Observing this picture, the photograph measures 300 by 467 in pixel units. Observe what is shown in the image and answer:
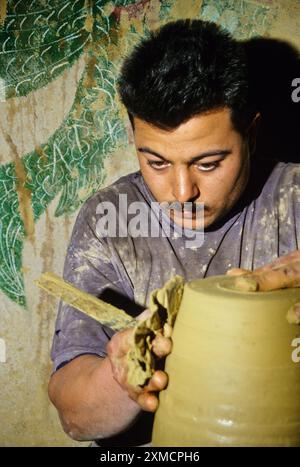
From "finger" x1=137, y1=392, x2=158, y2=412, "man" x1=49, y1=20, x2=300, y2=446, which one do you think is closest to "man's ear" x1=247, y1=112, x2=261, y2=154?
"man" x1=49, y1=20, x2=300, y2=446

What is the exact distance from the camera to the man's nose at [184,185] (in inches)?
75.9

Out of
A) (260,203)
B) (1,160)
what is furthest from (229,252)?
(1,160)

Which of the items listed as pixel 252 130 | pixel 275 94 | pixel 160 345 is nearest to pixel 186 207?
pixel 252 130

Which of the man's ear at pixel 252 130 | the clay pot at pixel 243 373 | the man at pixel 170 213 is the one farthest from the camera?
the man's ear at pixel 252 130

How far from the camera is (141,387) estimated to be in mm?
1458

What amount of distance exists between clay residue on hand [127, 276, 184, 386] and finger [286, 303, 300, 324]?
32 cm

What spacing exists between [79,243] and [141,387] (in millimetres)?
938

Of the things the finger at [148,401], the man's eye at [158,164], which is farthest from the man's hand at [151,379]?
the man's eye at [158,164]

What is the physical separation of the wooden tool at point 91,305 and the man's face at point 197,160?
23.6 inches

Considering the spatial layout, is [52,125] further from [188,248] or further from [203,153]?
[203,153]

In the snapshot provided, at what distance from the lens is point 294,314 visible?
1.35m

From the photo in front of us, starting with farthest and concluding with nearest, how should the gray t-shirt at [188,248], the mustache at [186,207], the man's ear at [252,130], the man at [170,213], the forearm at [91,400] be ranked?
the gray t-shirt at [188,248]
the man's ear at [252,130]
the mustache at [186,207]
the man at [170,213]
the forearm at [91,400]

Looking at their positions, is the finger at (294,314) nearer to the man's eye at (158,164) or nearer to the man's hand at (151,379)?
the man's hand at (151,379)
